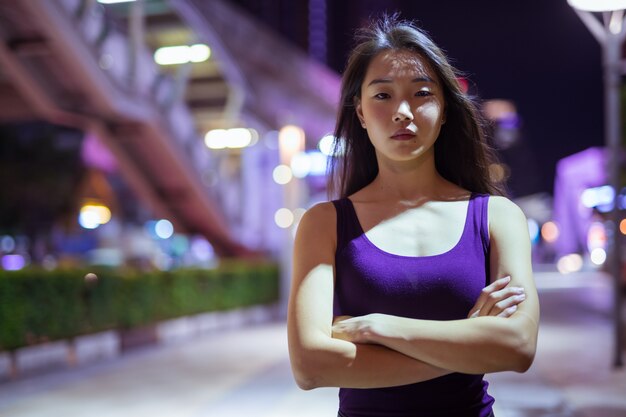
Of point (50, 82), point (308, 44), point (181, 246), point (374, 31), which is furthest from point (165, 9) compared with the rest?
point (308, 44)

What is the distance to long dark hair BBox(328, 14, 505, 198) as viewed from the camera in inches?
81.8

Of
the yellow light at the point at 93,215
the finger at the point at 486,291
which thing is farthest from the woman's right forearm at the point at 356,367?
the yellow light at the point at 93,215

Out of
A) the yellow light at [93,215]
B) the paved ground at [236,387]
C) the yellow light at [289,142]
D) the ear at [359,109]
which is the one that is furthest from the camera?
the yellow light at [93,215]

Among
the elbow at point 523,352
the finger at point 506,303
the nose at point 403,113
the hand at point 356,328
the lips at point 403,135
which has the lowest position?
the elbow at point 523,352

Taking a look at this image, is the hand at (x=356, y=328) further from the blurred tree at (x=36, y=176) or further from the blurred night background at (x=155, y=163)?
the blurred tree at (x=36, y=176)

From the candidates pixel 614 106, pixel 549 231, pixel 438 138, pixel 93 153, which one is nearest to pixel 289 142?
pixel 614 106

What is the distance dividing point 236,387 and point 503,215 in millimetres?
7301

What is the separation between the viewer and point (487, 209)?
2061 millimetres

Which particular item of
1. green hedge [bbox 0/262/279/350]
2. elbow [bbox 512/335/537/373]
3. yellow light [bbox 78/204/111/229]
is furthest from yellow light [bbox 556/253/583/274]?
elbow [bbox 512/335/537/373]

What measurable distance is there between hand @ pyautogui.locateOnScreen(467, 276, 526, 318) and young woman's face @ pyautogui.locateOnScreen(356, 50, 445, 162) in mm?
409

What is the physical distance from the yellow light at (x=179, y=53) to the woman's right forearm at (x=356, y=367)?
54.9 feet

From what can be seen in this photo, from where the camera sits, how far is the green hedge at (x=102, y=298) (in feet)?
31.3

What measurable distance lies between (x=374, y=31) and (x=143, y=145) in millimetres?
14507

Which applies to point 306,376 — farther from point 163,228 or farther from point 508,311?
point 163,228
